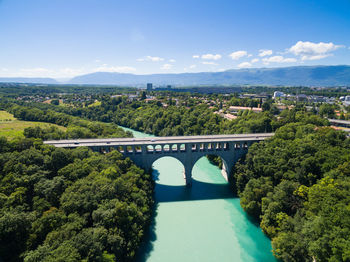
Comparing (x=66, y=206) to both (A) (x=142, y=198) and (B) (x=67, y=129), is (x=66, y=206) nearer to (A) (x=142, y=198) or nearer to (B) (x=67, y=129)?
(A) (x=142, y=198)

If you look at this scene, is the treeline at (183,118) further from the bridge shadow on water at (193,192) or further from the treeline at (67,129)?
the bridge shadow on water at (193,192)

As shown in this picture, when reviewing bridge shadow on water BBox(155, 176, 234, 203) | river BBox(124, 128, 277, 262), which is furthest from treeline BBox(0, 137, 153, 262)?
bridge shadow on water BBox(155, 176, 234, 203)

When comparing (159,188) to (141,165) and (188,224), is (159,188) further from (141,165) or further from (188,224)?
(188,224)

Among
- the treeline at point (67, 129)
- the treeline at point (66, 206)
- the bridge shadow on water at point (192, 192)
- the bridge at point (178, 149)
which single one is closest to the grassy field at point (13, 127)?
the treeline at point (67, 129)

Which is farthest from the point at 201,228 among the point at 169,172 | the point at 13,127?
the point at 13,127

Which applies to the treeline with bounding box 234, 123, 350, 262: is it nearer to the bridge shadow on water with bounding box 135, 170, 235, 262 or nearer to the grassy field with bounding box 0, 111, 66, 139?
the bridge shadow on water with bounding box 135, 170, 235, 262
